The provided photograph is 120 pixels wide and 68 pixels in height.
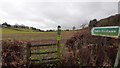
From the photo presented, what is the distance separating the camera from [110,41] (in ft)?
34.6

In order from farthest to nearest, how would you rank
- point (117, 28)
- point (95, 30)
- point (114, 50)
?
1. point (114, 50)
2. point (95, 30)
3. point (117, 28)

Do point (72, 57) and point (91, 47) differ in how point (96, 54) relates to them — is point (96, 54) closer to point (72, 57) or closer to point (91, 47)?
point (91, 47)

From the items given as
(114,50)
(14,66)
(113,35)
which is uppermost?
(113,35)

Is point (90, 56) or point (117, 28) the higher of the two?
point (117, 28)

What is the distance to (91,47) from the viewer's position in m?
11.0

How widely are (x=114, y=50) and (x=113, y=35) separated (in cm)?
389

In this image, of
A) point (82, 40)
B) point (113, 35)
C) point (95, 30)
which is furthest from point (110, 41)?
point (113, 35)

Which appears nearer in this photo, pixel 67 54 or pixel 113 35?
pixel 113 35

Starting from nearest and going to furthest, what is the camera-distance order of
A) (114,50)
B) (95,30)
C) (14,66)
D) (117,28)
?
(117,28) → (95,30) → (114,50) → (14,66)

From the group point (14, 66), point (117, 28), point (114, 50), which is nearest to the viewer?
point (117, 28)

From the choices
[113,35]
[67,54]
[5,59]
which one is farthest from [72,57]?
[113,35]

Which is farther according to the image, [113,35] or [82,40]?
[82,40]

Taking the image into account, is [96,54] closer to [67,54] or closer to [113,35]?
[67,54]

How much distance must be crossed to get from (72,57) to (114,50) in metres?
2.28
